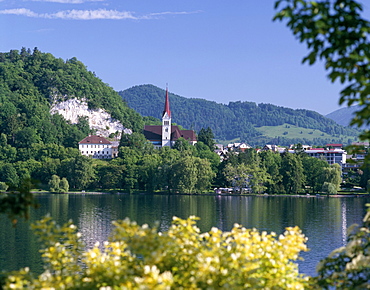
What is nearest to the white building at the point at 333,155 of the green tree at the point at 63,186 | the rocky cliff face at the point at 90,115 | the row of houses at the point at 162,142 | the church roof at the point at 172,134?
the row of houses at the point at 162,142

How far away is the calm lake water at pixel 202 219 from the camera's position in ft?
110

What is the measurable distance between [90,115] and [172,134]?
28478 millimetres

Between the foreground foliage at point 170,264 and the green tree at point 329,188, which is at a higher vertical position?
the foreground foliage at point 170,264

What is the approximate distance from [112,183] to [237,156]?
72.3 ft

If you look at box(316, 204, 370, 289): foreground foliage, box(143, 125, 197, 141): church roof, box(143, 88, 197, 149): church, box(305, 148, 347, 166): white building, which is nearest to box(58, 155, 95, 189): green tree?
box(143, 88, 197, 149): church

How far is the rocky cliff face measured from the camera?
153 metres

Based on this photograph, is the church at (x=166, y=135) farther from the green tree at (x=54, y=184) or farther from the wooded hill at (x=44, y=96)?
the green tree at (x=54, y=184)

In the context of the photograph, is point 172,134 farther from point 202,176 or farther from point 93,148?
point 202,176

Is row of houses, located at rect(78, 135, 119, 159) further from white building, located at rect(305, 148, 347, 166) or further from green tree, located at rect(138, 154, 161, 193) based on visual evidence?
white building, located at rect(305, 148, 347, 166)

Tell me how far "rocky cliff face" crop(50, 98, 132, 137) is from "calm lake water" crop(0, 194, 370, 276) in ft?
267

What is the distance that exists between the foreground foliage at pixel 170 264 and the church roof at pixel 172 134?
127 meters

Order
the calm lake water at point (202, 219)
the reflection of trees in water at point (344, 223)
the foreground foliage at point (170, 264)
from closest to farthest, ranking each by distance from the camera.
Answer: the foreground foliage at point (170, 264) < the calm lake water at point (202, 219) < the reflection of trees in water at point (344, 223)

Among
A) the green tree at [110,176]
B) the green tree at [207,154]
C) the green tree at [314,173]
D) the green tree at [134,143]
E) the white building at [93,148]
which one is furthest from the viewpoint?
the white building at [93,148]

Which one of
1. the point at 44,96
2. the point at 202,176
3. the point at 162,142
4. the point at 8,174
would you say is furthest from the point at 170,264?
the point at 44,96
